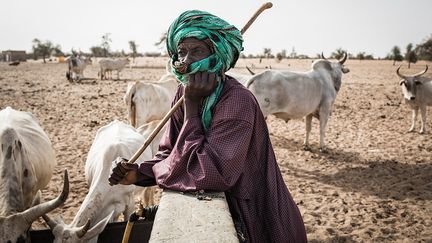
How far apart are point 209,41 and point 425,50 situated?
50.4 metres

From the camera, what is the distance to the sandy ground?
4057 mm

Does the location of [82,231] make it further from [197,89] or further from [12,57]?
[12,57]

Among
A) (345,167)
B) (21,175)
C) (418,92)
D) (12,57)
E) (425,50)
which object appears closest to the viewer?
(21,175)

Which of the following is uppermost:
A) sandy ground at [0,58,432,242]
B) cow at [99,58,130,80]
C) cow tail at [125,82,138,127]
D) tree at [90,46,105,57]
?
tree at [90,46,105,57]

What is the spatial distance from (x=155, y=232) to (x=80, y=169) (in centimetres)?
520

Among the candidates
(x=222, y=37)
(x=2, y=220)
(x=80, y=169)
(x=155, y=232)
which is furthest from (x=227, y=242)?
(x=80, y=169)

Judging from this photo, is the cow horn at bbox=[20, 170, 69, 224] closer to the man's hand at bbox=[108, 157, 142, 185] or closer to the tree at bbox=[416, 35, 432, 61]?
the man's hand at bbox=[108, 157, 142, 185]

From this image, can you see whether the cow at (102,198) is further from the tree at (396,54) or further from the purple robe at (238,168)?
the tree at (396,54)

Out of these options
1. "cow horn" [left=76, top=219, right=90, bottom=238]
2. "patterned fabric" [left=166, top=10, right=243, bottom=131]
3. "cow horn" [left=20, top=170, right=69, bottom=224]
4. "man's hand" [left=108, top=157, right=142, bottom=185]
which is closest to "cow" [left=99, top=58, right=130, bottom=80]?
"cow horn" [left=20, top=170, right=69, bottom=224]

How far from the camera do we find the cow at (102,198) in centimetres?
216

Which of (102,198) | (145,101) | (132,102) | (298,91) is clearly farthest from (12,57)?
(102,198)

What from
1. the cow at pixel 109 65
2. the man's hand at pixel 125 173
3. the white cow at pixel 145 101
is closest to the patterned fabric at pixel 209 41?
the man's hand at pixel 125 173

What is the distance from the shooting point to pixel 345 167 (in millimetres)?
6125

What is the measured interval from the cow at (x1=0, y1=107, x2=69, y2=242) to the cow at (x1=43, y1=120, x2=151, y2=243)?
0.57 ft
